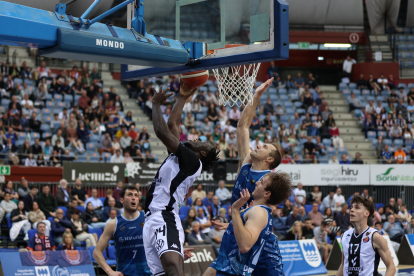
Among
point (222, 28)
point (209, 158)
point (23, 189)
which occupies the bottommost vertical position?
point (23, 189)

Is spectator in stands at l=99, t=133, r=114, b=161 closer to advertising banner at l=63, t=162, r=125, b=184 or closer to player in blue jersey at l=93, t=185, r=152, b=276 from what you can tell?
advertising banner at l=63, t=162, r=125, b=184

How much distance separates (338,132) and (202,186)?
26.9 ft

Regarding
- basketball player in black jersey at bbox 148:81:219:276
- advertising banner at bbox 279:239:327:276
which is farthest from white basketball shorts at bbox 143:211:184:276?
advertising banner at bbox 279:239:327:276

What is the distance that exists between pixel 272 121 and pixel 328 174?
4339mm

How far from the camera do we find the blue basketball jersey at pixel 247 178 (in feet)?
18.0

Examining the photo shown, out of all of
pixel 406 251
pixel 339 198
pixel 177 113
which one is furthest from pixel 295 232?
pixel 177 113

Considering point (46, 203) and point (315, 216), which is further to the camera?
point (315, 216)

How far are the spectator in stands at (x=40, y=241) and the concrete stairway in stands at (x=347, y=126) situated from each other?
13.0 m

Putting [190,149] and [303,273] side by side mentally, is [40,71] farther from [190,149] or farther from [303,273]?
[190,149]

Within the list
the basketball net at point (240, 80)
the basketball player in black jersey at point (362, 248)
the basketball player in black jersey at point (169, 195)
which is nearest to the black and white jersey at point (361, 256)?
the basketball player in black jersey at point (362, 248)

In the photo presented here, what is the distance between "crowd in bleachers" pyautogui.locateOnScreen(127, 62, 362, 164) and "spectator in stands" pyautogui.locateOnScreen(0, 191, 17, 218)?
6.85m

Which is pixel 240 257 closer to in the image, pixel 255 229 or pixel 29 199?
pixel 255 229

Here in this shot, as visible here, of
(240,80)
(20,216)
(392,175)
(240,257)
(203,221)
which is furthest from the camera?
(392,175)

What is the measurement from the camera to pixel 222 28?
19.3ft
